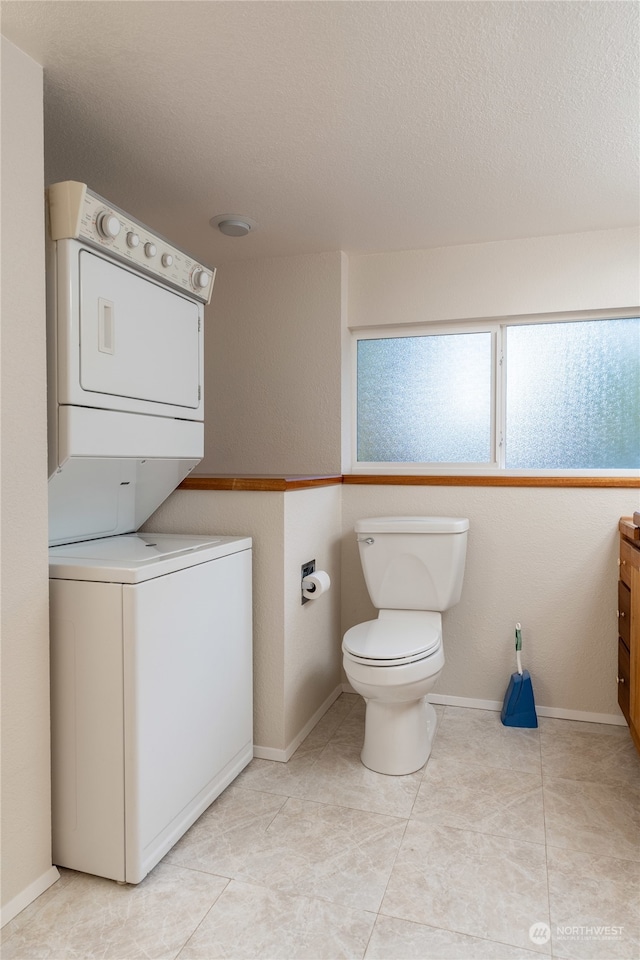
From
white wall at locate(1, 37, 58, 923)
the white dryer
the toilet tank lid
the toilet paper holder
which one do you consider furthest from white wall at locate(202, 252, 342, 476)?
white wall at locate(1, 37, 58, 923)

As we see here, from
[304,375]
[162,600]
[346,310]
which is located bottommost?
[162,600]

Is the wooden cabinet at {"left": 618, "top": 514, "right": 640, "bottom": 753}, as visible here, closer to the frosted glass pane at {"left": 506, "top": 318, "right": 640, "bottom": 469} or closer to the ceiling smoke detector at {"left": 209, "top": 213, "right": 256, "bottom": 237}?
the frosted glass pane at {"left": 506, "top": 318, "right": 640, "bottom": 469}

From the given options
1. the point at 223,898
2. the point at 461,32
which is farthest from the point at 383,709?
the point at 461,32

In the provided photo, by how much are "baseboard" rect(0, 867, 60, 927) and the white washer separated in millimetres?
47

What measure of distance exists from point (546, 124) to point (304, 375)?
1468 millimetres

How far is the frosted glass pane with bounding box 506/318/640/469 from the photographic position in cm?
267

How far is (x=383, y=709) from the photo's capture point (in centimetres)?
217

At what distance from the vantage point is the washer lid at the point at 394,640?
2070mm

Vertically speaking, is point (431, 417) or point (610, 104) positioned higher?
point (610, 104)

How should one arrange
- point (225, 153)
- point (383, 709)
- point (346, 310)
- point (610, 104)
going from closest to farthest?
point (610, 104)
point (225, 153)
point (383, 709)
point (346, 310)

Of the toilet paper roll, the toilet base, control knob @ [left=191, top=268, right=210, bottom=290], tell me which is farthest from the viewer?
the toilet paper roll

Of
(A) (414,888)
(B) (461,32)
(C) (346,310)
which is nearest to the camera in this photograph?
(B) (461,32)

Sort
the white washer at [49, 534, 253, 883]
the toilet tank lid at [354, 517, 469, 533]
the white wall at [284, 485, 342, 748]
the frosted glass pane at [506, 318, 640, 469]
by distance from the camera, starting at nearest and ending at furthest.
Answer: the white washer at [49, 534, 253, 883]
the white wall at [284, 485, 342, 748]
the toilet tank lid at [354, 517, 469, 533]
the frosted glass pane at [506, 318, 640, 469]

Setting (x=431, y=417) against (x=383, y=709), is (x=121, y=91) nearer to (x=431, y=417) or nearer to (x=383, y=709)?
(x=431, y=417)
